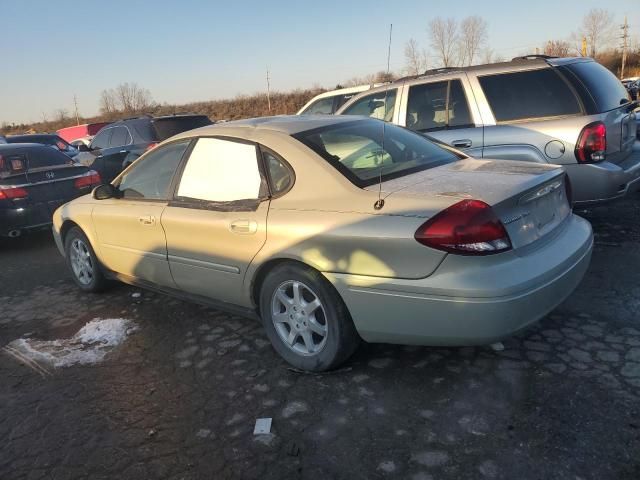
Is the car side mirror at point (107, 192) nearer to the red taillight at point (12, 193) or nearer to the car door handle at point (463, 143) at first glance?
the red taillight at point (12, 193)

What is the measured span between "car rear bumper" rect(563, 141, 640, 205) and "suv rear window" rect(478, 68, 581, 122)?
546 mm

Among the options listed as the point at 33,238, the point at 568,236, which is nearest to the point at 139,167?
the point at 568,236

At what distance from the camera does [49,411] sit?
10.3ft

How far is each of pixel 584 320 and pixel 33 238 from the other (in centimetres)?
793

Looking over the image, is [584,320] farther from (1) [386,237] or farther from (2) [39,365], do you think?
(2) [39,365]

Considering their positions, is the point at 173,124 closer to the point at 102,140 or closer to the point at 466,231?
the point at 102,140

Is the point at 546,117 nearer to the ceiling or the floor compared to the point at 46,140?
nearer to the ceiling

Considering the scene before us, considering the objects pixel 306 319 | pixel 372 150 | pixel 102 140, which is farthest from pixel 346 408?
pixel 102 140

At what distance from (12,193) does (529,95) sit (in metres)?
6.36

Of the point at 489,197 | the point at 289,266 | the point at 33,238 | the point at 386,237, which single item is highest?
the point at 489,197

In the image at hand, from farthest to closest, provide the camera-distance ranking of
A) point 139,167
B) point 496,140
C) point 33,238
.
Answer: point 33,238 < point 496,140 < point 139,167

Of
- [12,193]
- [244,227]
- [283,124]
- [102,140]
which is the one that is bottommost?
[12,193]

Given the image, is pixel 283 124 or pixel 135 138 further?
pixel 135 138

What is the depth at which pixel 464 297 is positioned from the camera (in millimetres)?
2621
